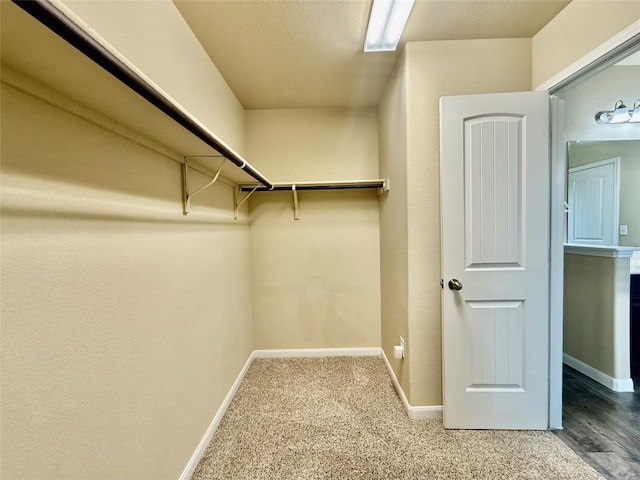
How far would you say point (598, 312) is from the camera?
7.06 feet

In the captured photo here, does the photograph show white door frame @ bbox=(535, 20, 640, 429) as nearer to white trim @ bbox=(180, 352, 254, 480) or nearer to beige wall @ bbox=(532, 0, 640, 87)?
→ beige wall @ bbox=(532, 0, 640, 87)

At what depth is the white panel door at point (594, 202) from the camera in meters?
2.44

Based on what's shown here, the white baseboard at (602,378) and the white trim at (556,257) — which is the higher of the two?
the white trim at (556,257)

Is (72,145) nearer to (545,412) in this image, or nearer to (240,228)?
(240,228)

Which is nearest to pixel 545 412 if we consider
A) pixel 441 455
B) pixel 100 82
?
pixel 441 455

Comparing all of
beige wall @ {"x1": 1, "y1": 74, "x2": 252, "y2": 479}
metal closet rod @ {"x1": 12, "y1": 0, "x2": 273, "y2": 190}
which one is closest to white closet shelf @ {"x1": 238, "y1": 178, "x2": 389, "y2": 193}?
beige wall @ {"x1": 1, "y1": 74, "x2": 252, "y2": 479}

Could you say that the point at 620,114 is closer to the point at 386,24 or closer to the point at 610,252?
the point at 610,252

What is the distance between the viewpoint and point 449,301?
5.39 feet

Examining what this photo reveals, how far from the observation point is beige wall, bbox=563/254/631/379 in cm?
203

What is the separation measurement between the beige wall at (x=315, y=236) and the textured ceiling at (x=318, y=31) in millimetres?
515

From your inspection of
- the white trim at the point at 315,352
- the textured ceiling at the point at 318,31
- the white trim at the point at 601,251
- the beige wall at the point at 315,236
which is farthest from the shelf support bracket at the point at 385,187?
the white trim at the point at 601,251

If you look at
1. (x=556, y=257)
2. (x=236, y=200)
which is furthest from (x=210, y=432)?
(x=556, y=257)

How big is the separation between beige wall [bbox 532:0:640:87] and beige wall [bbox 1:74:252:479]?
7.24 feet

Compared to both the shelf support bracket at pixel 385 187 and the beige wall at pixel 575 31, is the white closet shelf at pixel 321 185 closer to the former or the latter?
the shelf support bracket at pixel 385 187
